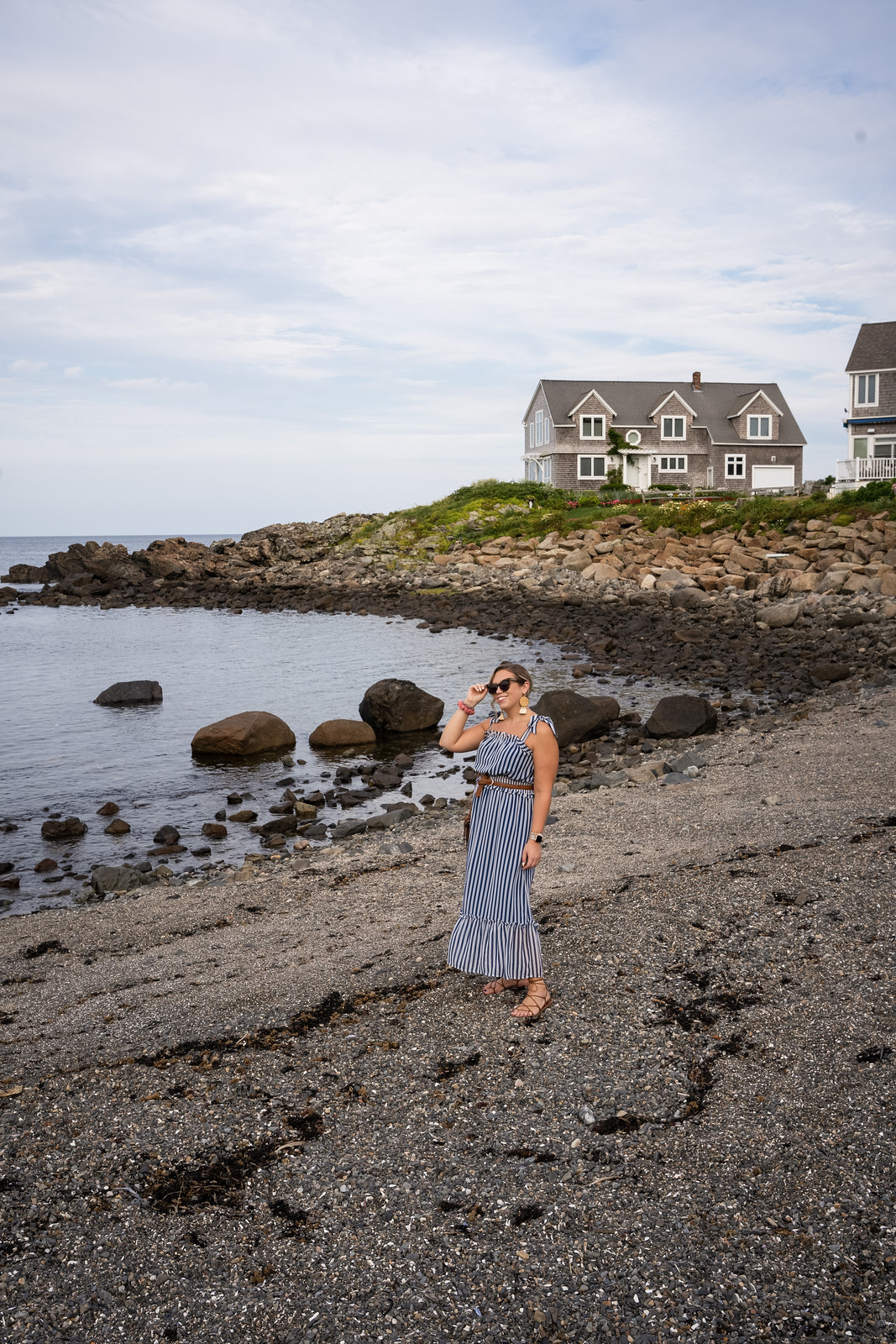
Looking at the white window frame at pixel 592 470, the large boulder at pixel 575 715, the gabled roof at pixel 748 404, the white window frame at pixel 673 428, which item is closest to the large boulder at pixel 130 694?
the large boulder at pixel 575 715

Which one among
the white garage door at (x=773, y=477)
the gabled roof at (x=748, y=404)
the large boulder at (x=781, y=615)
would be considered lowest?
the large boulder at (x=781, y=615)

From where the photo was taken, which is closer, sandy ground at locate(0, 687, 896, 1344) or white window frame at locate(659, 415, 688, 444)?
sandy ground at locate(0, 687, 896, 1344)

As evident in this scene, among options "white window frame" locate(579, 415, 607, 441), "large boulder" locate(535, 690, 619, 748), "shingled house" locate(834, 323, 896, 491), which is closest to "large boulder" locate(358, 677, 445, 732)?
"large boulder" locate(535, 690, 619, 748)

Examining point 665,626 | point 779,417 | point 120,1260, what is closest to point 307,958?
point 120,1260

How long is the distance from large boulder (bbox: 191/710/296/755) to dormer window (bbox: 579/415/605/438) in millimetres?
50908

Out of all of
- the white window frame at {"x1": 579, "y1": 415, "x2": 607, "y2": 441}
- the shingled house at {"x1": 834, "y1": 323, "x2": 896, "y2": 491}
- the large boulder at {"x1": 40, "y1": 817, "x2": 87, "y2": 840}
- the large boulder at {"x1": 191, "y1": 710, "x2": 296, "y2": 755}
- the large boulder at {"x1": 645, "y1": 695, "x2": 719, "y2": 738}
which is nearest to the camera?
the large boulder at {"x1": 40, "y1": 817, "x2": 87, "y2": 840}

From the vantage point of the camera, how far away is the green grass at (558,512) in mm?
42531

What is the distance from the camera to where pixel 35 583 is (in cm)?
7369

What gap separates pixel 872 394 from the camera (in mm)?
51250

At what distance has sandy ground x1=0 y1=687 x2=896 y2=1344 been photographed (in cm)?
388

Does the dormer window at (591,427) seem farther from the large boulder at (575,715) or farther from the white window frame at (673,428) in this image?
the large boulder at (575,715)

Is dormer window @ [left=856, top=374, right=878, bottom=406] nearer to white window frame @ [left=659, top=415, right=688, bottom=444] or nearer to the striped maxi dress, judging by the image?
white window frame @ [left=659, top=415, right=688, bottom=444]

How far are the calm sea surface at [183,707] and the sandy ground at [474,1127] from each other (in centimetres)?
530

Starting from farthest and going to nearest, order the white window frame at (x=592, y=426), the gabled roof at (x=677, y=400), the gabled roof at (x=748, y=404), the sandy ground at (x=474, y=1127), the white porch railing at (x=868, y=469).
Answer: the gabled roof at (x=677, y=400) < the white window frame at (x=592, y=426) < the gabled roof at (x=748, y=404) < the white porch railing at (x=868, y=469) < the sandy ground at (x=474, y=1127)
